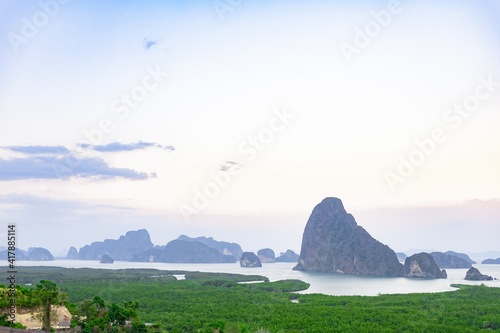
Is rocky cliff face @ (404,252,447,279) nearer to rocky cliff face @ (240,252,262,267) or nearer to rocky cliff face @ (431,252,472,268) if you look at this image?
rocky cliff face @ (431,252,472,268)

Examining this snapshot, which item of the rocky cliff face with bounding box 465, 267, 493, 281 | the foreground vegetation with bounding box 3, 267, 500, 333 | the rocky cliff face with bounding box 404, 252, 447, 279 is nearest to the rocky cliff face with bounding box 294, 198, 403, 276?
the rocky cliff face with bounding box 404, 252, 447, 279

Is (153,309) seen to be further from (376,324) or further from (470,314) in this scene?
(470,314)

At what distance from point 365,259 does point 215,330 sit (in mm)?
94246

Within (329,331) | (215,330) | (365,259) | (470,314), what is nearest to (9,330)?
(215,330)

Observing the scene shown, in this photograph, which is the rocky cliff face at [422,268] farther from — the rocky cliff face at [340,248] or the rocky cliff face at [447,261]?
the rocky cliff face at [447,261]

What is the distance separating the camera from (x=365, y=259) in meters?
115

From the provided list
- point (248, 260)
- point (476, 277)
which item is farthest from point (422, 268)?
point (248, 260)

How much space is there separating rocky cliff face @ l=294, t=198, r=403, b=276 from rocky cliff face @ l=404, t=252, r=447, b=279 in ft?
11.4

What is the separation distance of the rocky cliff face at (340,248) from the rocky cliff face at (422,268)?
3472 mm

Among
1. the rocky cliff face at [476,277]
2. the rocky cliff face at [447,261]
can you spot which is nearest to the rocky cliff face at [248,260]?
the rocky cliff face at [447,261]

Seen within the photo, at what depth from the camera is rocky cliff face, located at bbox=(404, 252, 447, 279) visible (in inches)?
4016

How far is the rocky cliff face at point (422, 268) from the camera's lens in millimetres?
102000

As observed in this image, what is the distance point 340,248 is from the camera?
12400 cm

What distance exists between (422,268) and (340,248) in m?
26.0
